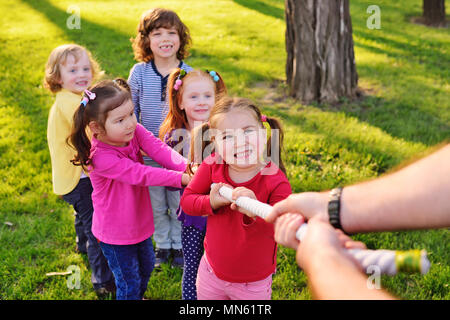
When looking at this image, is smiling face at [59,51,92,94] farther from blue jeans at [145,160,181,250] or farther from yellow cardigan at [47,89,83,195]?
blue jeans at [145,160,181,250]

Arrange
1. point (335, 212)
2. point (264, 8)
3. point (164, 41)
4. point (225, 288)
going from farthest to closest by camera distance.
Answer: point (264, 8) → point (164, 41) → point (225, 288) → point (335, 212)

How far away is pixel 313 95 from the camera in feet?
19.6

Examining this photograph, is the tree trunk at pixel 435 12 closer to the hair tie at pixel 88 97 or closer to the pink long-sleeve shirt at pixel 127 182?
the pink long-sleeve shirt at pixel 127 182

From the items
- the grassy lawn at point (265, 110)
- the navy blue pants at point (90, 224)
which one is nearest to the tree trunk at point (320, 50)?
the grassy lawn at point (265, 110)

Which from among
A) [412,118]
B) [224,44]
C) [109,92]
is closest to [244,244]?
[109,92]

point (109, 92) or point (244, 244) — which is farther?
point (109, 92)

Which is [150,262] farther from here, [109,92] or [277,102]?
[277,102]

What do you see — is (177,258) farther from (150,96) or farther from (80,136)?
(80,136)

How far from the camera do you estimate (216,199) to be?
1.98 m

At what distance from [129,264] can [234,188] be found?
99 centimetres

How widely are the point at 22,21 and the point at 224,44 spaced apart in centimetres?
564

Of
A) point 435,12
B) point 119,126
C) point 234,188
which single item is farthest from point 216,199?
point 435,12

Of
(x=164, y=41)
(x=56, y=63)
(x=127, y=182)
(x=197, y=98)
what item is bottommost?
(x=127, y=182)

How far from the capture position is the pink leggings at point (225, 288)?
215 cm
